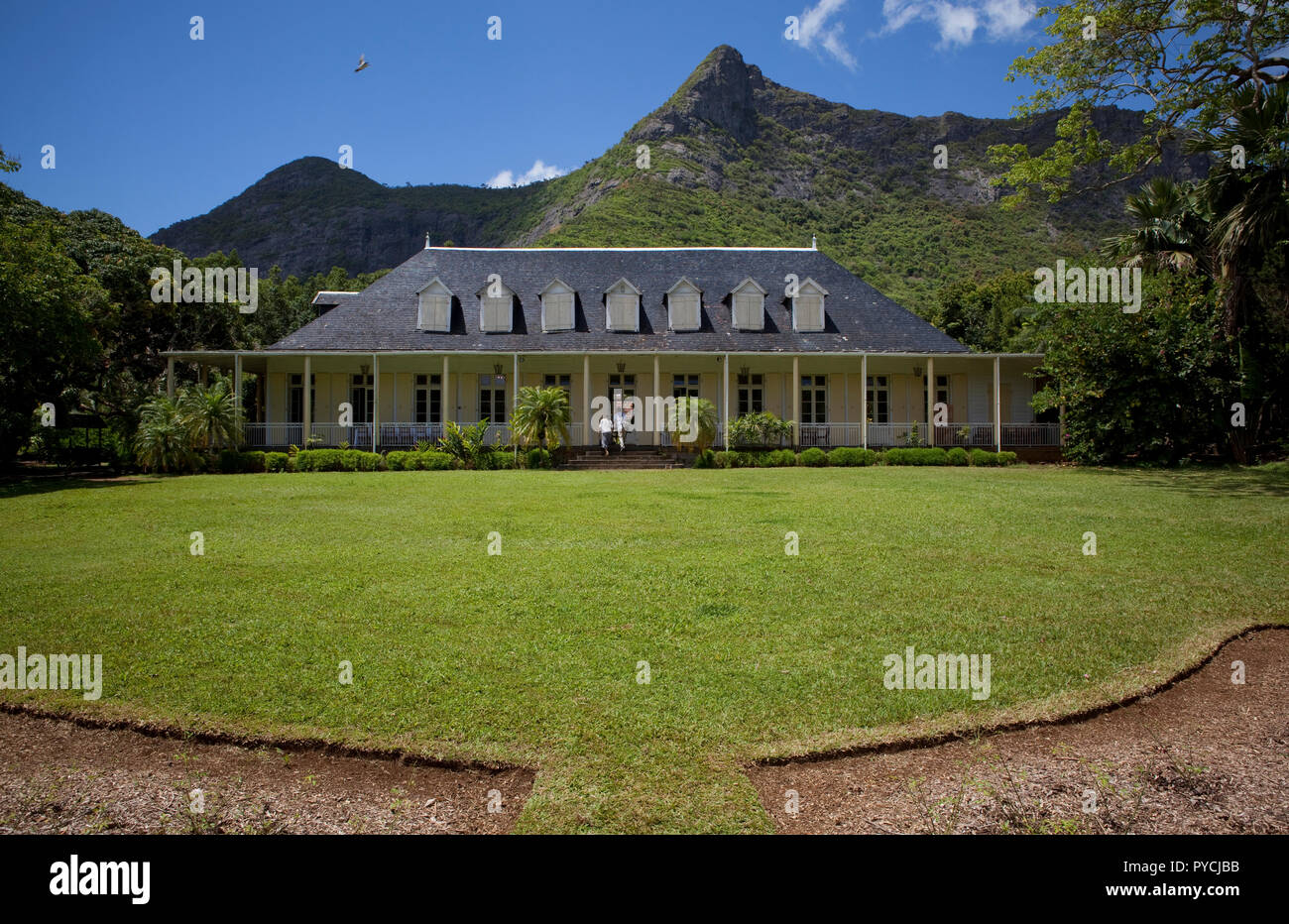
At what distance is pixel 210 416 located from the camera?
1972 centimetres

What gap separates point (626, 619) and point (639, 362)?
68.2ft

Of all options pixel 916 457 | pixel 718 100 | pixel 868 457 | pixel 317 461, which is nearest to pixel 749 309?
pixel 868 457

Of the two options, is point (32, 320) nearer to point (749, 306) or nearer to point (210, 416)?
point (210, 416)

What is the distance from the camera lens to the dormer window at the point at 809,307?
2655cm

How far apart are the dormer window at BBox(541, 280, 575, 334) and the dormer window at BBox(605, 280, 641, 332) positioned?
142cm

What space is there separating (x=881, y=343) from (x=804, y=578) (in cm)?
2077

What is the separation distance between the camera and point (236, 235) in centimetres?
9181

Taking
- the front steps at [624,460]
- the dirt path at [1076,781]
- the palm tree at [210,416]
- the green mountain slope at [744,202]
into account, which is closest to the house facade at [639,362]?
the front steps at [624,460]
